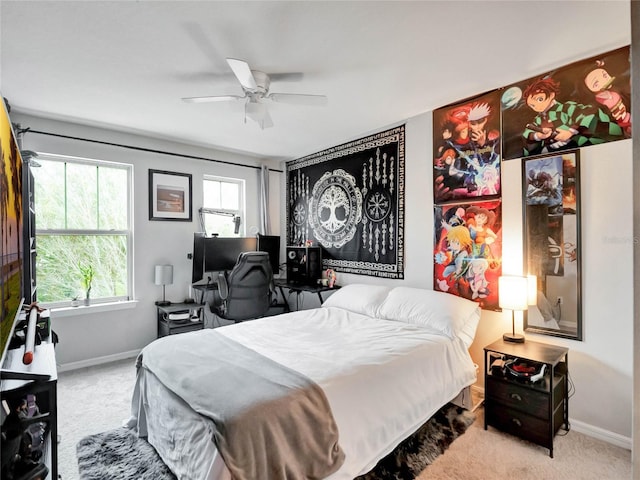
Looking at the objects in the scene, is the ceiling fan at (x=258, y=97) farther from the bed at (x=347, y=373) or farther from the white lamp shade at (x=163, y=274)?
the white lamp shade at (x=163, y=274)

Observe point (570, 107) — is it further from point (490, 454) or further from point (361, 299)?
point (490, 454)

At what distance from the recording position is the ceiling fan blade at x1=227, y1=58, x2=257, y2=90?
186 centimetres

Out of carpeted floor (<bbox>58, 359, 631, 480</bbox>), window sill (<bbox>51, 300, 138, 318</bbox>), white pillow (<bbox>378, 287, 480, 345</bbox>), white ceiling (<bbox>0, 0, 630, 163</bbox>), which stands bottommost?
carpeted floor (<bbox>58, 359, 631, 480</bbox>)

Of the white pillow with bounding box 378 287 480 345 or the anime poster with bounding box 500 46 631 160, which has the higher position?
the anime poster with bounding box 500 46 631 160

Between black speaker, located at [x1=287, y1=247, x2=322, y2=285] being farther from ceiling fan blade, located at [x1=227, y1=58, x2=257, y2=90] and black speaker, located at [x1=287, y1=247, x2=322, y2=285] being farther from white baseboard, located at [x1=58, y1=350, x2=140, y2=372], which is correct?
ceiling fan blade, located at [x1=227, y1=58, x2=257, y2=90]

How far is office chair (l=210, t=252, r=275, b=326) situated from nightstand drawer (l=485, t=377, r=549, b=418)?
226 cm

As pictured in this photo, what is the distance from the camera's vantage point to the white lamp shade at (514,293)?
2350 mm

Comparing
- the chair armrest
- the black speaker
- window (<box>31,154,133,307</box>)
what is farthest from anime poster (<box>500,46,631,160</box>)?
window (<box>31,154,133,307</box>)

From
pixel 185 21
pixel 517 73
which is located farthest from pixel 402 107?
pixel 185 21

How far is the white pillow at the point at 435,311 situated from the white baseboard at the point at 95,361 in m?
2.92

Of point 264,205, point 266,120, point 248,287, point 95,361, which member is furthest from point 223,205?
point 95,361

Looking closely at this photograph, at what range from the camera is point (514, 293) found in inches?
93.2

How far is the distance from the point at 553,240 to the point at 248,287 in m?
2.75

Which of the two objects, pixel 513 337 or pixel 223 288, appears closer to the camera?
pixel 513 337
